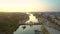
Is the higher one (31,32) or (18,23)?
(18,23)

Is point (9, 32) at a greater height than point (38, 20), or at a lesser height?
lesser

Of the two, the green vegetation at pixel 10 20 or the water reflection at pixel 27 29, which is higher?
the green vegetation at pixel 10 20

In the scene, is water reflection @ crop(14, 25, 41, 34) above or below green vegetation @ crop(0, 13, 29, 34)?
below

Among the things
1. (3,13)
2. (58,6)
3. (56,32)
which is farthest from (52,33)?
(3,13)

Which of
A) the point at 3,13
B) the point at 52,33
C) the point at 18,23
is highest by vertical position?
the point at 3,13

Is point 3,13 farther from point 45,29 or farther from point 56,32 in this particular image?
point 56,32

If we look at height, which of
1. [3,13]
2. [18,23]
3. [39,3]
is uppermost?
[39,3]

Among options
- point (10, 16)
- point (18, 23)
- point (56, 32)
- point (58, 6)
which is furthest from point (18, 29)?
point (58, 6)

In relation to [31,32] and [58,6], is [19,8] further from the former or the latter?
[58,6]

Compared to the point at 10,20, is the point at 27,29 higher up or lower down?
lower down
